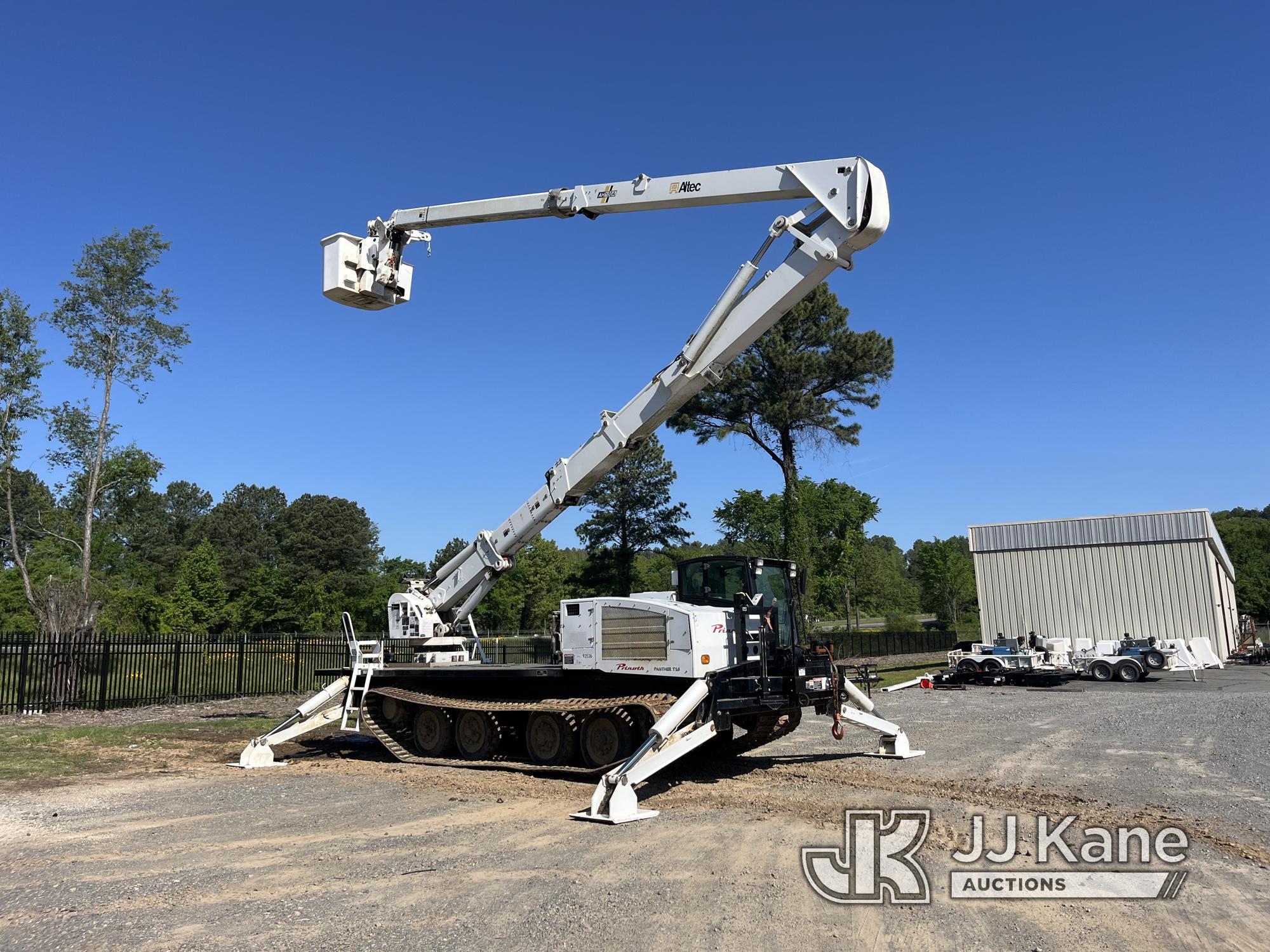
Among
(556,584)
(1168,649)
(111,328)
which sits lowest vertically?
(1168,649)

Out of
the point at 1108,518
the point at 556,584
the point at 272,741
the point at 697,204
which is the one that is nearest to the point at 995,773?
the point at 697,204

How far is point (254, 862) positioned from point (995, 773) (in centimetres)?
915

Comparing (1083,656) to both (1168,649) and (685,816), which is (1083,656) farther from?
(685,816)

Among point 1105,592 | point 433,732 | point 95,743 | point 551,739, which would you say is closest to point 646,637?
point 551,739

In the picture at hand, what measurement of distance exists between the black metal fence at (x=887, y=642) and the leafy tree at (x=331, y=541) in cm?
4809

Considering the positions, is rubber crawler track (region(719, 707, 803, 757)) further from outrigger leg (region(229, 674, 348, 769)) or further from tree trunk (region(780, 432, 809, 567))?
tree trunk (region(780, 432, 809, 567))

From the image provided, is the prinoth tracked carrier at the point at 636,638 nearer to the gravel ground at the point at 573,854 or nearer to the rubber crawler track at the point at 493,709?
the rubber crawler track at the point at 493,709

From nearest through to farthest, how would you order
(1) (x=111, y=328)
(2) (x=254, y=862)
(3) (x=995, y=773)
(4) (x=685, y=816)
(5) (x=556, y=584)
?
(2) (x=254, y=862), (4) (x=685, y=816), (3) (x=995, y=773), (1) (x=111, y=328), (5) (x=556, y=584)

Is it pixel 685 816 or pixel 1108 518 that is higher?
pixel 1108 518

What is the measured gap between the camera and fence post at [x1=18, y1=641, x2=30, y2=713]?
62.2 ft

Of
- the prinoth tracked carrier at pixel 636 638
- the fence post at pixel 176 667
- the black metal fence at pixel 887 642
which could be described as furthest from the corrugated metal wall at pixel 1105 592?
the fence post at pixel 176 667

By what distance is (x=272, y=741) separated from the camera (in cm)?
1311

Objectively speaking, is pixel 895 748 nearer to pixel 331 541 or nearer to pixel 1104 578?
pixel 1104 578

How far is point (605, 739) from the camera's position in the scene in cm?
1122
